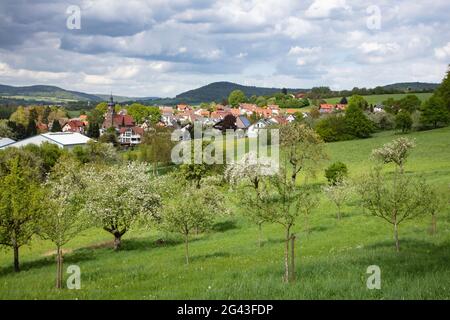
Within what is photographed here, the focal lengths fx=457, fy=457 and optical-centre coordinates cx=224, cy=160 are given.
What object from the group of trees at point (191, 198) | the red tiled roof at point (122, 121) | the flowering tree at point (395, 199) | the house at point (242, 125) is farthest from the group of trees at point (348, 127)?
the red tiled roof at point (122, 121)

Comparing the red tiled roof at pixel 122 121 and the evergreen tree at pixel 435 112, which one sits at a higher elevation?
the evergreen tree at pixel 435 112

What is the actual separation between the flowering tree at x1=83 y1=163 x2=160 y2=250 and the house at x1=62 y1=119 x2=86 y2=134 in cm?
15785

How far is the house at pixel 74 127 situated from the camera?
18900 cm

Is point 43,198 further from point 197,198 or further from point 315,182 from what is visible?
point 315,182

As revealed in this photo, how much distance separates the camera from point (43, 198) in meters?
30.0

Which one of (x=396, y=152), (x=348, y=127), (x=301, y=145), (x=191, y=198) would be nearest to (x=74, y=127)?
(x=348, y=127)

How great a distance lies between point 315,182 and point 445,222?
1225 inches

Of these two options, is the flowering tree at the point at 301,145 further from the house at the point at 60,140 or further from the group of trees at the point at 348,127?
the house at the point at 60,140

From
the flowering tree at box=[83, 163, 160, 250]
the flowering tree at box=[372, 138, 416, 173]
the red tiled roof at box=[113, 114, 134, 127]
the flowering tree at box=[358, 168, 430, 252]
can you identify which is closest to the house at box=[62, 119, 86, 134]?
the red tiled roof at box=[113, 114, 134, 127]

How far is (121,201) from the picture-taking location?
36.5m

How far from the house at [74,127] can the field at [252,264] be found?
154m

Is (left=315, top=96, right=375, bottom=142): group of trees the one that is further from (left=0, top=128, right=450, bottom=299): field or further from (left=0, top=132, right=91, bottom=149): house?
(left=0, top=128, right=450, bottom=299): field

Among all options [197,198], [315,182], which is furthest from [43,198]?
[315,182]

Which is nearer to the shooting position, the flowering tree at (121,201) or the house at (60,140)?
the flowering tree at (121,201)
